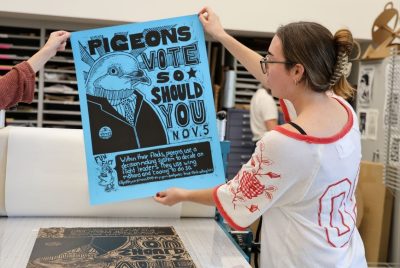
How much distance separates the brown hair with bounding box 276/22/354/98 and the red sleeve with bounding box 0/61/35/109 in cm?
74

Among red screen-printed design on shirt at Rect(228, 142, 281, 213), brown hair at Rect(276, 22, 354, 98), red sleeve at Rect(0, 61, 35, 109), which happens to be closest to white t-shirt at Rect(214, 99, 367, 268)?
red screen-printed design on shirt at Rect(228, 142, 281, 213)

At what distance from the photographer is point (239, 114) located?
479 cm

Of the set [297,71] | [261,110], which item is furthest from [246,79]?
[297,71]

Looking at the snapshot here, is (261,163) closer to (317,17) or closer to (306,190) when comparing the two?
(306,190)

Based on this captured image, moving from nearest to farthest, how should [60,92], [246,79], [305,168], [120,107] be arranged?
[305,168], [120,107], [60,92], [246,79]

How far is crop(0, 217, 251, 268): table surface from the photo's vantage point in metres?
1.24

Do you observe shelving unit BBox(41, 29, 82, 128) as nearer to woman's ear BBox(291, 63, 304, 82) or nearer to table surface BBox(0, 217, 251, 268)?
table surface BBox(0, 217, 251, 268)

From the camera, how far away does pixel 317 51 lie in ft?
3.66

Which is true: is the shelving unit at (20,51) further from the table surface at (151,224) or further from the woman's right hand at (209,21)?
the woman's right hand at (209,21)

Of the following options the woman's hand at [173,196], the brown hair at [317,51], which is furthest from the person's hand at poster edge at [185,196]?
the brown hair at [317,51]

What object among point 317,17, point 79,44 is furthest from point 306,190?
point 317,17

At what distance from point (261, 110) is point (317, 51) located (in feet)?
10.1

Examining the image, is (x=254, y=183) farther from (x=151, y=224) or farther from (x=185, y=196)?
(x=151, y=224)

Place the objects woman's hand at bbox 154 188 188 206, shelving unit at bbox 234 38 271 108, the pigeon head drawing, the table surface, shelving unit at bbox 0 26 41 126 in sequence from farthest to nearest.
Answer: shelving unit at bbox 234 38 271 108, shelving unit at bbox 0 26 41 126, the pigeon head drawing, woman's hand at bbox 154 188 188 206, the table surface
